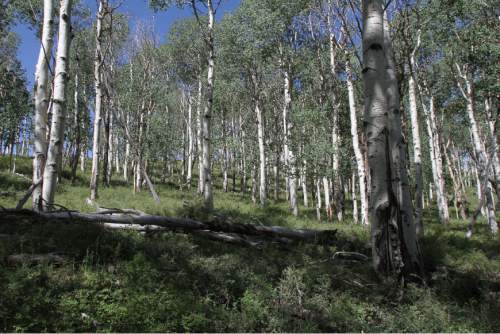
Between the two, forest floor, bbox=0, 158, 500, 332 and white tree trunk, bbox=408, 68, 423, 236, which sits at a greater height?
white tree trunk, bbox=408, 68, 423, 236

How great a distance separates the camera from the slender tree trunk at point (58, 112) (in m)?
5.95

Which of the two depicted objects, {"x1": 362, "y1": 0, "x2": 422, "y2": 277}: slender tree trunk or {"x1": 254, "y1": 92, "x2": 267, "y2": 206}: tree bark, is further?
{"x1": 254, "y1": 92, "x2": 267, "y2": 206}: tree bark

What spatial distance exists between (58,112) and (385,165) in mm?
5952

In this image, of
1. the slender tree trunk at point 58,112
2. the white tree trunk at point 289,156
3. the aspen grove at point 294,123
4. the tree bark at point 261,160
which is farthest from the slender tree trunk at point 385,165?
the tree bark at point 261,160

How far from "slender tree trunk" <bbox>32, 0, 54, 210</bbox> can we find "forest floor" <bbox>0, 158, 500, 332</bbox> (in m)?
1.52

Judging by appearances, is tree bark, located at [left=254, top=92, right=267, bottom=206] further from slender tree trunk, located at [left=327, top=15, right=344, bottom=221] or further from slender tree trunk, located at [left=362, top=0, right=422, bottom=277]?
slender tree trunk, located at [left=362, top=0, right=422, bottom=277]

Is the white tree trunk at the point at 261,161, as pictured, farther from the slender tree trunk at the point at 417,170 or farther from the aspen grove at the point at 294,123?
the slender tree trunk at the point at 417,170

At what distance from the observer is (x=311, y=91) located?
2359 cm

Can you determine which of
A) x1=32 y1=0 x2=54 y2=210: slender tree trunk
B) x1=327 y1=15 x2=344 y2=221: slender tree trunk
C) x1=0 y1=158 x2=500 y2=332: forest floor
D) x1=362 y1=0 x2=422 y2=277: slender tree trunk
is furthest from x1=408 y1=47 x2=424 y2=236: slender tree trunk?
x1=32 y1=0 x2=54 y2=210: slender tree trunk

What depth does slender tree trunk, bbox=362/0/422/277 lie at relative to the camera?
4.76 m

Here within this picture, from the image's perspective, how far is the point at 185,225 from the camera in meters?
6.04

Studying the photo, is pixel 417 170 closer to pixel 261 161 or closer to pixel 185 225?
pixel 185 225

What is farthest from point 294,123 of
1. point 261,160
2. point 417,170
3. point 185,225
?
point 185,225

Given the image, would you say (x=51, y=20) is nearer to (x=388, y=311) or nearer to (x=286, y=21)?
(x=388, y=311)
